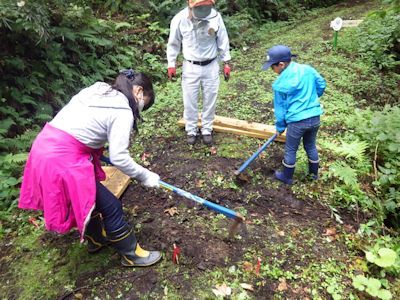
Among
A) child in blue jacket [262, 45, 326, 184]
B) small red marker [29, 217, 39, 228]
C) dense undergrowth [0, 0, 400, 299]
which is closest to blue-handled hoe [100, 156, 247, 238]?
dense undergrowth [0, 0, 400, 299]

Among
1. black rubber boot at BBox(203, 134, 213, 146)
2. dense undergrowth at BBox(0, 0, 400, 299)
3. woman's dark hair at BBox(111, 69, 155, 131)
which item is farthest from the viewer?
black rubber boot at BBox(203, 134, 213, 146)

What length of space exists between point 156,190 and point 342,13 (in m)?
12.4

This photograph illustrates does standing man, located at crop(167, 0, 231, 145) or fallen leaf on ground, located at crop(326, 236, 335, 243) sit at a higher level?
standing man, located at crop(167, 0, 231, 145)

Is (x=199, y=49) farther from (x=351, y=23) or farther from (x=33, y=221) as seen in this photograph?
(x=351, y=23)

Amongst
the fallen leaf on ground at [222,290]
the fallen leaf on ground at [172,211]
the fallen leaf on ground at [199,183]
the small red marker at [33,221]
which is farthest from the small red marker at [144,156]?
the fallen leaf on ground at [222,290]

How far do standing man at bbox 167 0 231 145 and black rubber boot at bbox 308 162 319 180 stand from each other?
171 centimetres

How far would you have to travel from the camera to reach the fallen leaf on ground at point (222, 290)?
128 inches

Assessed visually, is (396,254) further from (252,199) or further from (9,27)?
(9,27)

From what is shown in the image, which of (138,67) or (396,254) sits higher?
(138,67)

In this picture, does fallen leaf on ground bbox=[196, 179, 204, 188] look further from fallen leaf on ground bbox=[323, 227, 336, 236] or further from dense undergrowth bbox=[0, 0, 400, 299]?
fallen leaf on ground bbox=[323, 227, 336, 236]

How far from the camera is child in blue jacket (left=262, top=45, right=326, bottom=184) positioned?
4.13 meters

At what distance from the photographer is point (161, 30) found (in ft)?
31.6

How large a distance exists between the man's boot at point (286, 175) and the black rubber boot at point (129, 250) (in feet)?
6.75

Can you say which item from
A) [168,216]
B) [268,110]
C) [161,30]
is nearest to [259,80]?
[268,110]
